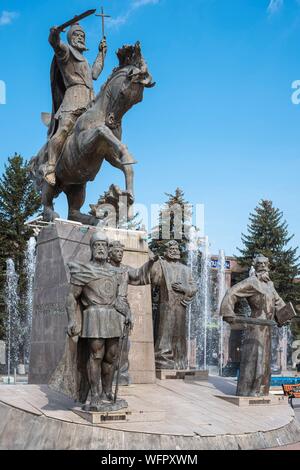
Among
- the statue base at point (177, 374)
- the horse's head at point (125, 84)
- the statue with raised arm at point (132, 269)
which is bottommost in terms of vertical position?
the statue base at point (177, 374)

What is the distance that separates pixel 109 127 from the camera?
10.7m

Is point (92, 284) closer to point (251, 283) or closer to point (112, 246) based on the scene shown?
point (112, 246)

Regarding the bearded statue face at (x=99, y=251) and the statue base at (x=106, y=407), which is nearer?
the statue base at (x=106, y=407)

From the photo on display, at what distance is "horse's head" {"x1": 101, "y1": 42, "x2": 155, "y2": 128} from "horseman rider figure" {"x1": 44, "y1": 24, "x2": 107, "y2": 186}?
0.86m

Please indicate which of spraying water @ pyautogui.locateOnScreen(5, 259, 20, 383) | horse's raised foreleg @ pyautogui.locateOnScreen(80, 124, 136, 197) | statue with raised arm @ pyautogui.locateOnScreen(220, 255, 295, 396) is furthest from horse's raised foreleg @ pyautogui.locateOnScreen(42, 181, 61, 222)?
spraying water @ pyautogui.locateOnScreen(5, 259, 20, 383)

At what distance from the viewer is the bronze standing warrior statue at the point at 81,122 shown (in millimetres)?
10461

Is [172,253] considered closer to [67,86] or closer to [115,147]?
[115,147]

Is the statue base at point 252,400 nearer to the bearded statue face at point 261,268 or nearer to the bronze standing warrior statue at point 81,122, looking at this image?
the bearded statue face at point 261,268

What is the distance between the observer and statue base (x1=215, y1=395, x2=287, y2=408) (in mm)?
9102

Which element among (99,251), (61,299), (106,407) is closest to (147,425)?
(106,407)

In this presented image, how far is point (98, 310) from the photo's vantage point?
712cm

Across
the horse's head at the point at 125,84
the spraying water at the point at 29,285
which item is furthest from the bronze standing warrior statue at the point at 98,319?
the spraying water at the point at 29,285

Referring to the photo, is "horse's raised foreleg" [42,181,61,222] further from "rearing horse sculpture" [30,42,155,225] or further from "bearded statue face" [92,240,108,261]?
"bearded statue face" [92,240,108,261]
